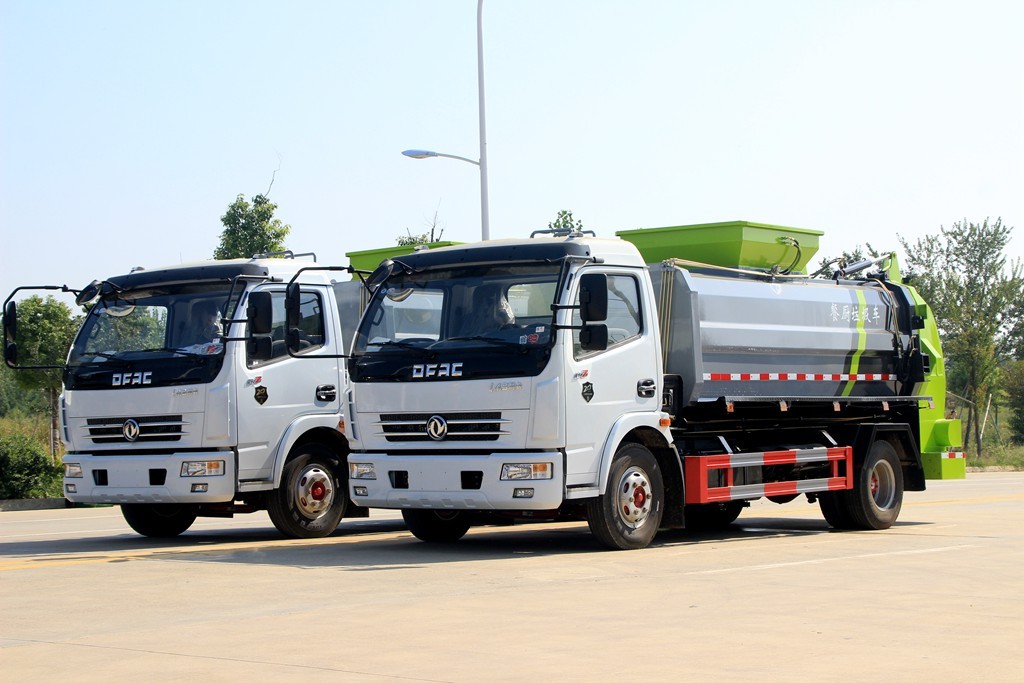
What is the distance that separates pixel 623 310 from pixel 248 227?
56.0ft

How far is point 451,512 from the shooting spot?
13.4 meters

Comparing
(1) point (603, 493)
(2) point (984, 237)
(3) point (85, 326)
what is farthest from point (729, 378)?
(2) point (984, 237)

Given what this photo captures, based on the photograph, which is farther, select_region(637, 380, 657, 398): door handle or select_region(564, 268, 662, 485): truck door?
select_region(637, 380, 657, 398): door handle

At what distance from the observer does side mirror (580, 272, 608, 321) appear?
37.3 feet

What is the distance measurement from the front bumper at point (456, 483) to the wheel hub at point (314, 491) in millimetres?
1684

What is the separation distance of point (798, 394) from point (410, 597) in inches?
251

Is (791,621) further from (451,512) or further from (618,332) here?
(451,512)

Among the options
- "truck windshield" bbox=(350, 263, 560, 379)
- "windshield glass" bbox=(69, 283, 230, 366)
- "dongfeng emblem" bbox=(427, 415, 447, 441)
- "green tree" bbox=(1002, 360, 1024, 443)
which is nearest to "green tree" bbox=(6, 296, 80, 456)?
"windshield glass" bbox=(69, 283, 230, 366)

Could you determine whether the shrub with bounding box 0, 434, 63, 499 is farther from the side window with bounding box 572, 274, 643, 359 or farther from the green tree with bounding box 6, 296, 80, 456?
the side window with bounding box 572, 274, 643, 359

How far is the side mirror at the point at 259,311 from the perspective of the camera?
42.3 feet

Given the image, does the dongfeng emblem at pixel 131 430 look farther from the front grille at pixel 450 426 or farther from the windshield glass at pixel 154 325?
the front grille at pixel 450 426

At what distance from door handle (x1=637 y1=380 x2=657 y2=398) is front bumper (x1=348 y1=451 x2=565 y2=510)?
1213mm

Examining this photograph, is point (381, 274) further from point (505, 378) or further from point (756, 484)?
point (756, 484)

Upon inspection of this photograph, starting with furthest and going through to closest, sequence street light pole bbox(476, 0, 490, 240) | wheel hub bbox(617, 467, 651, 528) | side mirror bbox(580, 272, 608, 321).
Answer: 1. street light pole bbox(476, 0, 490, 240)
2. wheel hub bbox(617, 467, 651, 528)
3. side mirror bbox(580, 272, 608, 321)
